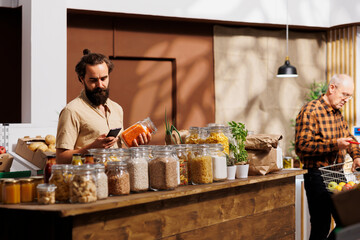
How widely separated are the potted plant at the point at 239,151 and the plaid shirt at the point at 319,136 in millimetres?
1082

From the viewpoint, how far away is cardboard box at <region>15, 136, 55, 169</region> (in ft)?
12.6

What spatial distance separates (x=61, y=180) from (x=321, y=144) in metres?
2.37

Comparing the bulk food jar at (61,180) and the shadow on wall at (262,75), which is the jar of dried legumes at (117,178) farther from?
the shadow on wall at (262,75)

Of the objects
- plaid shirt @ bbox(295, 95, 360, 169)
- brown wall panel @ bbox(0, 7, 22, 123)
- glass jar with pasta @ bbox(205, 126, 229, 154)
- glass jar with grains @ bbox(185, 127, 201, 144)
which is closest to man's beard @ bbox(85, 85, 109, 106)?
glass jar with grains @ bbox(185, 127, 201, 144)

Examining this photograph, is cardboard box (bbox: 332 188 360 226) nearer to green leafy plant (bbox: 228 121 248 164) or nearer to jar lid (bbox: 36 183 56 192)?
jar lid (bbox: 36 183 56 192)

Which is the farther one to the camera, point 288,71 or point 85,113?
point 288,71

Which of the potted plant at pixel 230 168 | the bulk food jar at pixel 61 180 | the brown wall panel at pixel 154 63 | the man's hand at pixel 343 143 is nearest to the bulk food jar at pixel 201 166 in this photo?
the potted plant at pixel 230 168

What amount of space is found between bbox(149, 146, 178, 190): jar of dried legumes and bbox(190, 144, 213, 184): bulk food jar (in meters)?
0.22

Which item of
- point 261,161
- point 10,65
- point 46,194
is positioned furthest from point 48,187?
point 10,65

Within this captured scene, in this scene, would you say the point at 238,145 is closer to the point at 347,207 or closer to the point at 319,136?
the point at 319,136

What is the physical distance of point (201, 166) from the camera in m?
2.68

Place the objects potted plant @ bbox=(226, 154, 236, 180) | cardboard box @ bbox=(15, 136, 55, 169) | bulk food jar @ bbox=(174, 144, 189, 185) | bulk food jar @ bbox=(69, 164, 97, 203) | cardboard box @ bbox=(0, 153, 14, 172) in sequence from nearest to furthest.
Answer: bulk food jar @ bbox=(69, 164, 97, 203), bulk food jar @ bbox=(174, 144, 189, 185), potted plant @ bbox=(226, 154, 236, 180), cardboard box @ bbox=(0, 153, 14, 172), cardboard box @ bbox=(15, 136, 55, 169)

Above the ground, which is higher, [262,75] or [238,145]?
[262,75]

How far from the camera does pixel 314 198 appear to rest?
4012 millimetres
